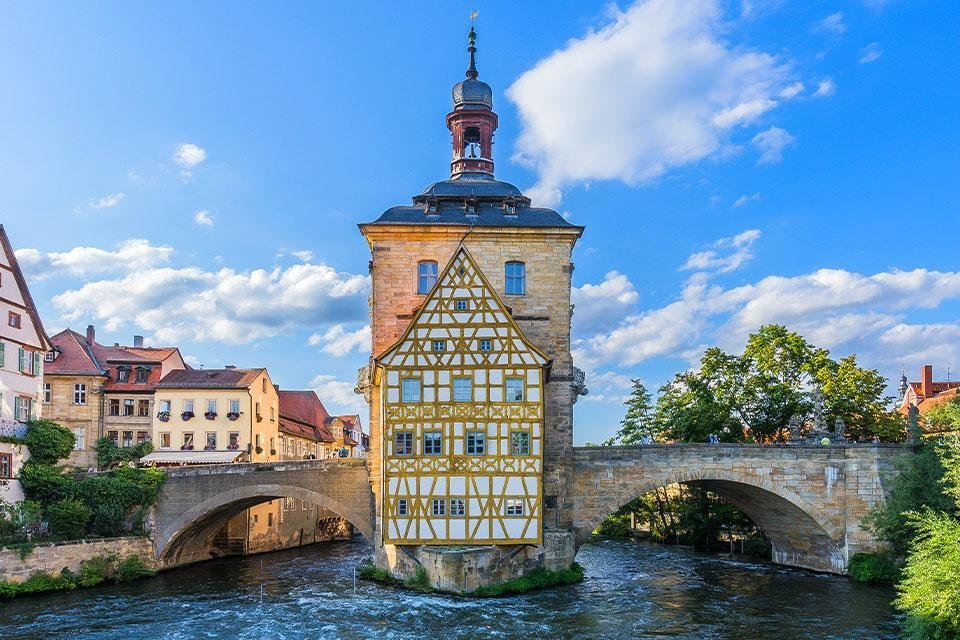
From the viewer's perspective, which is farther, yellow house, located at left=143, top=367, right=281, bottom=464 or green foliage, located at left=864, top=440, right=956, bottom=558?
yellow house, located at left=143, top=367, right=281, bottom=464

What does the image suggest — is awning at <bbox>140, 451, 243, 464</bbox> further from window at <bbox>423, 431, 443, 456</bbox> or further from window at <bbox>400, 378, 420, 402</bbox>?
window at <bbox>423, 431, 443, 456</bbox>

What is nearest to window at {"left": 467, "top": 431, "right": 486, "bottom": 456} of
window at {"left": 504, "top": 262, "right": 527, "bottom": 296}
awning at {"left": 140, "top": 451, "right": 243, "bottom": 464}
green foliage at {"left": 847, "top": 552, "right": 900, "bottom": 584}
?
window at {"left": 504, "top": 262, "right": 527, "bottom": 296}

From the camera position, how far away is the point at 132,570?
3148 centimetres

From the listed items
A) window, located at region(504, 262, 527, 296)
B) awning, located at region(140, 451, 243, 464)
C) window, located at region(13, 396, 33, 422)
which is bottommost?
awning, located at region(140, 451, 243, 464)

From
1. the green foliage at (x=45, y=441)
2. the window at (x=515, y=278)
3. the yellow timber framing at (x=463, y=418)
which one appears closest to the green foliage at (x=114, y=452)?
the green foliage at (x=45, y=441)

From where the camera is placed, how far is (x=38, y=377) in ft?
112

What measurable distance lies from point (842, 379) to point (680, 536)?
39.6ft

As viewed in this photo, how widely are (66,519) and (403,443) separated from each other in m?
12.6

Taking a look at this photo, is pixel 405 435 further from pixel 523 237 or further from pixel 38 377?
pixel 38 377

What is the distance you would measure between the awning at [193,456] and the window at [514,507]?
20.6 m

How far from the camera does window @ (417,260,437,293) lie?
3238 centimetres

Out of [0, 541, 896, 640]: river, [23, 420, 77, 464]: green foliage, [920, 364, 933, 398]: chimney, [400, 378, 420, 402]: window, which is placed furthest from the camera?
[920, 364, 933, 398]: chimney

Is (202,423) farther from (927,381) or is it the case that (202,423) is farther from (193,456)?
(927,381)

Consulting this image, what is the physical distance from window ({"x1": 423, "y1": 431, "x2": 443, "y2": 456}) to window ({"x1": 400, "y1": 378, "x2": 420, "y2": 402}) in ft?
3.89
